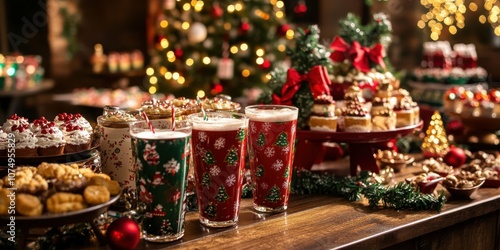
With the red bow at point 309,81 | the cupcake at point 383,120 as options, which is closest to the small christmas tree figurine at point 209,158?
the red bow at point 309,81

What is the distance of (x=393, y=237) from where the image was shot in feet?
6.33

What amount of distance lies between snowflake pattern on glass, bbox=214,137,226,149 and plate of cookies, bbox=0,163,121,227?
323mm

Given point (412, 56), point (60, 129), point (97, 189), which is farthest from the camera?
point (412, 56)

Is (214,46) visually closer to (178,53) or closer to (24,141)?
(178,53)

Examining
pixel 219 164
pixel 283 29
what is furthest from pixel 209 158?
pixel 283 29

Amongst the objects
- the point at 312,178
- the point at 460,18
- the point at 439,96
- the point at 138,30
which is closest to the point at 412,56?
the point at 460,18

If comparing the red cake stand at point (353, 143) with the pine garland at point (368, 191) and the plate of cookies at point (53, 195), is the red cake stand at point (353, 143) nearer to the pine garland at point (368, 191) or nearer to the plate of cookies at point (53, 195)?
the pine garland at point (368, 191)

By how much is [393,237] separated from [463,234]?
0.48m

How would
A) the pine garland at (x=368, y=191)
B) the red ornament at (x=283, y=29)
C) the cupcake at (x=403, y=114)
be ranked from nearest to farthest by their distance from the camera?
the pine garland at (x=368, y=191) → the cupcake at (x=403, y=114) → the red ornament at (x=283, y=29)

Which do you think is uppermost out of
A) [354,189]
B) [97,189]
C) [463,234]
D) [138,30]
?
[138,30]

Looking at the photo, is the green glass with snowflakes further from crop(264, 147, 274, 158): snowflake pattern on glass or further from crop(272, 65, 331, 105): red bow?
crop(272, 65, 331, 105): red bow

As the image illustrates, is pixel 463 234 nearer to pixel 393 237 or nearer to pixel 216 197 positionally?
pixel 393 237

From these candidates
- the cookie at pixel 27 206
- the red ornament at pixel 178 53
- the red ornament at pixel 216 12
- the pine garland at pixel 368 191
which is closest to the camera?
the cookie at pixel 27 206

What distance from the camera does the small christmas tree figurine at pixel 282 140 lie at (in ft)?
6.56
